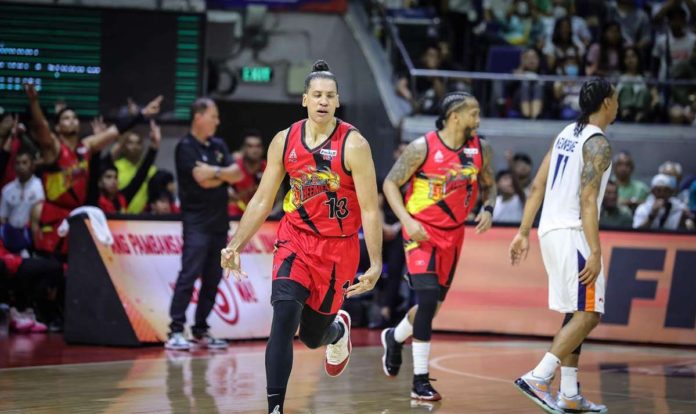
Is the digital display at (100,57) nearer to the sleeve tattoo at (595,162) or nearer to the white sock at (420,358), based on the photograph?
the white sock at (420,358)

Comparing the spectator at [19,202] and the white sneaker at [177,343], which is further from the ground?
the spectator at [19,202]

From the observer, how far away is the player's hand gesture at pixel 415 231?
872 centimetres

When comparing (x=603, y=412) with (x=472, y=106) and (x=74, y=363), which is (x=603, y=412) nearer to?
(x=472, y=106)

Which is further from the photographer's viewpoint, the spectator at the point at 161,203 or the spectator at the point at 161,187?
the spectator at the point at 161,187

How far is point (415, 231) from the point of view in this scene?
8719 millimetres

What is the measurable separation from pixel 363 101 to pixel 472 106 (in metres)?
8.86

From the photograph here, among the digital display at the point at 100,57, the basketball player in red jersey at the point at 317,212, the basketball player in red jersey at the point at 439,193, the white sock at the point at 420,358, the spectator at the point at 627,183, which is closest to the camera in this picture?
the basketball player in red jersey at the point at 317,212

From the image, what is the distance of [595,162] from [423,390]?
213 centimetres

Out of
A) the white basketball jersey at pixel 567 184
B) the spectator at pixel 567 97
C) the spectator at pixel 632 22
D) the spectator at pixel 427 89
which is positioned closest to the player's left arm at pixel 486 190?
the white basketball jersey at pixel 567 184

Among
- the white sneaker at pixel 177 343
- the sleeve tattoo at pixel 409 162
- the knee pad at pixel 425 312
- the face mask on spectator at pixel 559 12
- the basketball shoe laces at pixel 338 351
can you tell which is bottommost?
the white sneaker at pixel 177 343

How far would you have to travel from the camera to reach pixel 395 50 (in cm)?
1759

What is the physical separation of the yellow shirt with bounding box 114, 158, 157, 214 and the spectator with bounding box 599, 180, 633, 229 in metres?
5.40

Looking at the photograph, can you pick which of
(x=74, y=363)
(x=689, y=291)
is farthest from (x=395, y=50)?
(x=74, y=363)

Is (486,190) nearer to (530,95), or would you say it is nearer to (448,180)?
(448,180)
